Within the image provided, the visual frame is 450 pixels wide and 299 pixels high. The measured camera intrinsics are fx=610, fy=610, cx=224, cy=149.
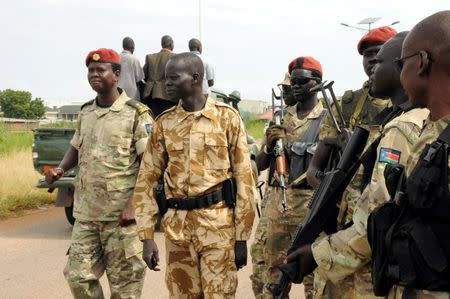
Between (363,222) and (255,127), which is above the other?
(363,222)

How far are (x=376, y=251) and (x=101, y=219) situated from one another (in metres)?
2.52

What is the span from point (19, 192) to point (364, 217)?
8.25m

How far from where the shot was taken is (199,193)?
3.50 metres

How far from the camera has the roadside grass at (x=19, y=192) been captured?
9023 millimetres

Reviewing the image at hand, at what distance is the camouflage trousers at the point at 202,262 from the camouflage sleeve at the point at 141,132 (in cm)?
91

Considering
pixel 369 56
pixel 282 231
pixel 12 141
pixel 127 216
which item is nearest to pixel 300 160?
pixel 282 231

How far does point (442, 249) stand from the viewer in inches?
70.3

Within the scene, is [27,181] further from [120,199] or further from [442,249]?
[442,249]

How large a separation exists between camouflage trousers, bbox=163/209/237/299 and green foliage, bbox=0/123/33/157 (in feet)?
37.0

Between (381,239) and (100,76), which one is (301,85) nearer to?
(100,76)

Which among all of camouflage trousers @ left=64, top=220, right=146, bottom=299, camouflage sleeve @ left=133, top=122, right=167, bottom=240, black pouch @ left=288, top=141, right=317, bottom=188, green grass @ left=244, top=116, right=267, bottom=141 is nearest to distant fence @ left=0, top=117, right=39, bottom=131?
green grass @ left=244, top=116, right=267, bottom=141

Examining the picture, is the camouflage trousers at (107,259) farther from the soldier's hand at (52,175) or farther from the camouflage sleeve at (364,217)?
the camouflage sleeve at (364,217)

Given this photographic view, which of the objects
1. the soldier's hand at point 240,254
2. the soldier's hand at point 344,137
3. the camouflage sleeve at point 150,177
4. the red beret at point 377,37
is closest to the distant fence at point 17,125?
the camouflage sleeve at point 150,177

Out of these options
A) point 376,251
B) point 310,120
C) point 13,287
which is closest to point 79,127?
point 310,120
